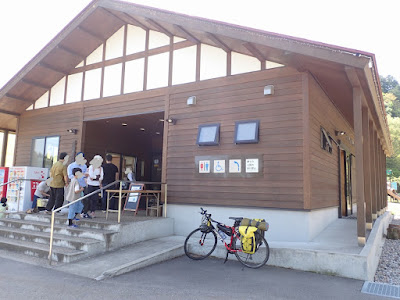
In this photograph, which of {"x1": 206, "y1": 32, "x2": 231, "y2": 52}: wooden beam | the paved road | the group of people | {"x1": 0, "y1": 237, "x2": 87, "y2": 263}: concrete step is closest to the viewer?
the paved road

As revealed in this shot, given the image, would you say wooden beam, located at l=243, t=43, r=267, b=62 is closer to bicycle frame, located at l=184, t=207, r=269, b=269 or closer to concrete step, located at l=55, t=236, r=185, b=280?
bicycle frame, located at l=184, t=207, r=269, b=269

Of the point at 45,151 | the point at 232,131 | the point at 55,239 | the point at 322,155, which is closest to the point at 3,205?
the point at 45,151

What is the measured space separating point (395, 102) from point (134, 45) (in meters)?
50.7

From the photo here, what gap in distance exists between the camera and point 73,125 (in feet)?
32.2

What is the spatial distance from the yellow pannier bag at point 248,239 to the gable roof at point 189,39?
3.12 m

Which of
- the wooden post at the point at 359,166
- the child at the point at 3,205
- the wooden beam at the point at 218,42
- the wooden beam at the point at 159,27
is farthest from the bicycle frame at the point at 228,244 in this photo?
the child at the point at 3,205

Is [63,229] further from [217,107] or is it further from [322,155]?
[322,155]

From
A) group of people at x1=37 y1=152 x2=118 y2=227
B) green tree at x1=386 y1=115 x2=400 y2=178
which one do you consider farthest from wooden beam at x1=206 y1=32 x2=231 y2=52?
green tree at x1=386 y1=115 x2=400 y2=178

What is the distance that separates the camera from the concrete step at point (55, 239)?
566cm

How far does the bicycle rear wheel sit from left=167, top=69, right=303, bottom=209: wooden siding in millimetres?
1214

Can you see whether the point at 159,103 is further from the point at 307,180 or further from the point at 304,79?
the point at 307,180

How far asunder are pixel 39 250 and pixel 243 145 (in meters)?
4.46

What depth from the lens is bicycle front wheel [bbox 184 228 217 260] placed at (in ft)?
19.1

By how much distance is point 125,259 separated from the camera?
210 inches
